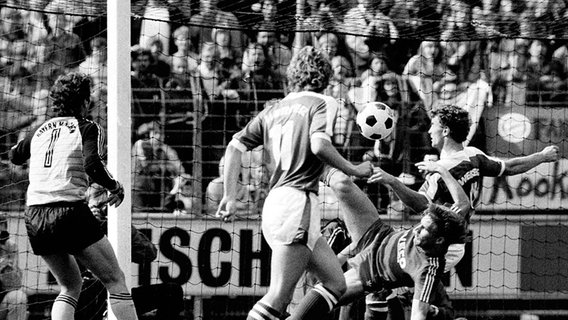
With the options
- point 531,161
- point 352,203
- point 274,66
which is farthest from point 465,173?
point 274,66

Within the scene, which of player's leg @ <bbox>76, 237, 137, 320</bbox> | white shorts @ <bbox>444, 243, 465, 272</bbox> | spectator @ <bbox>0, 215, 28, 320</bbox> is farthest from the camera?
spectator @ <bbox>0, 215, 28, 320</bbox>

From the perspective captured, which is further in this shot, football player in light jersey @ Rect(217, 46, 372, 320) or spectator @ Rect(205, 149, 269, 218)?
spectator @ Rect(205, 149, 269, 218)

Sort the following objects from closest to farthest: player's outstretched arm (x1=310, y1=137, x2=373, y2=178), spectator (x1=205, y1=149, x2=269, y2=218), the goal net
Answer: player's outstretched arm (x1=310, y1=137, x2=373, y2=178), the goal net, spectator (x1=205, y1=149, x2=269, y2=218)

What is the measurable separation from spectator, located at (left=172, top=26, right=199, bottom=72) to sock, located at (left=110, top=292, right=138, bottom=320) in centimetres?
397

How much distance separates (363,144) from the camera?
9.39 m

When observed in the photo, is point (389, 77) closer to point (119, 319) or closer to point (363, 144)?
point (363, 144)

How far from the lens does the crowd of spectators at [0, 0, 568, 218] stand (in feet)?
30.1

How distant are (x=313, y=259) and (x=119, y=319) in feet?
4.18

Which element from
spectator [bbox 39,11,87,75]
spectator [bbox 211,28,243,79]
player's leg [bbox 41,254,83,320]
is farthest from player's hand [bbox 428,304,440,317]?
spectator [bbox 39,11,87,75]

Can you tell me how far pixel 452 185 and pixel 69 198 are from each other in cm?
242

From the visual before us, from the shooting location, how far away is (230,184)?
5746mm

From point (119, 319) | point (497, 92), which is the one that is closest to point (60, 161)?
point (119, 319)

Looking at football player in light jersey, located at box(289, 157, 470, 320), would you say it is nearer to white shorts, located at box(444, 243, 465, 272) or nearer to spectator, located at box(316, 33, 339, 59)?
white shorts, located at box(444, 243, 465, 272)

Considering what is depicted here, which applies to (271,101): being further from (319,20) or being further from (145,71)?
(145,71)
